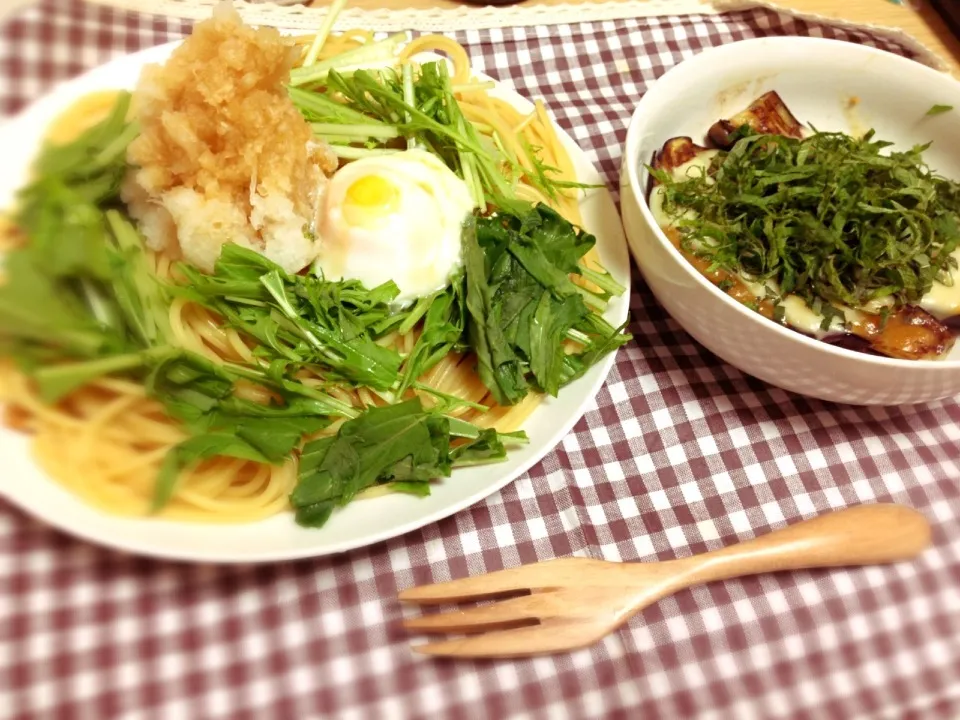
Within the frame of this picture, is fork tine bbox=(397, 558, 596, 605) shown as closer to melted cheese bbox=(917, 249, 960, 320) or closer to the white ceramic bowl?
the white ceramic bowl

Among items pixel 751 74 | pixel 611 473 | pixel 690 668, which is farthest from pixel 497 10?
pixel 690 668

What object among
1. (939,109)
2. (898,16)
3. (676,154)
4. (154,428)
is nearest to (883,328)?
(676,154)

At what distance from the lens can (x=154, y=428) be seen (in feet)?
4.56

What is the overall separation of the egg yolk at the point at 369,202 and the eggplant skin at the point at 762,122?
919 mm

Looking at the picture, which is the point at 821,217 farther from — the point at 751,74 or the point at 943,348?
the point at 751,74

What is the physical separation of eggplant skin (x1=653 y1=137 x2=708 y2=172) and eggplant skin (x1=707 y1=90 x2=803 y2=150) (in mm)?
113

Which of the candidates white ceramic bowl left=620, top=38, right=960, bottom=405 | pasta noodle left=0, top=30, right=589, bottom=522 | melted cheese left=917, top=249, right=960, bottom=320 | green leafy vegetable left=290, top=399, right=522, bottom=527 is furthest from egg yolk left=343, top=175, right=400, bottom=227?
melted cheese left=917, top=249, right=960, bottom=320

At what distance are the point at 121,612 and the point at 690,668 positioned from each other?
1.08 m

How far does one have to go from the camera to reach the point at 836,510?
1.51m

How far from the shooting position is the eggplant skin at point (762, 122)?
1829 millimetres

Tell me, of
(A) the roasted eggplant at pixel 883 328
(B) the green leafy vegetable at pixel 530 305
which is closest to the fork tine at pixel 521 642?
(B) the green leafy vegetable at pixel 530 305

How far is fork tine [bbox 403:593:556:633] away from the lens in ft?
4.09

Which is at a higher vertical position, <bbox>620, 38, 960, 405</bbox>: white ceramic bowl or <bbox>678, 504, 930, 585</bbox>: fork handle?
<bbox>620, 38, 960, 405</bbox>: white ceramic bowl

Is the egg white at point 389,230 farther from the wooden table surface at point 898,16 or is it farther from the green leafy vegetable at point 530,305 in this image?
the wooden table surface at point 898,16
